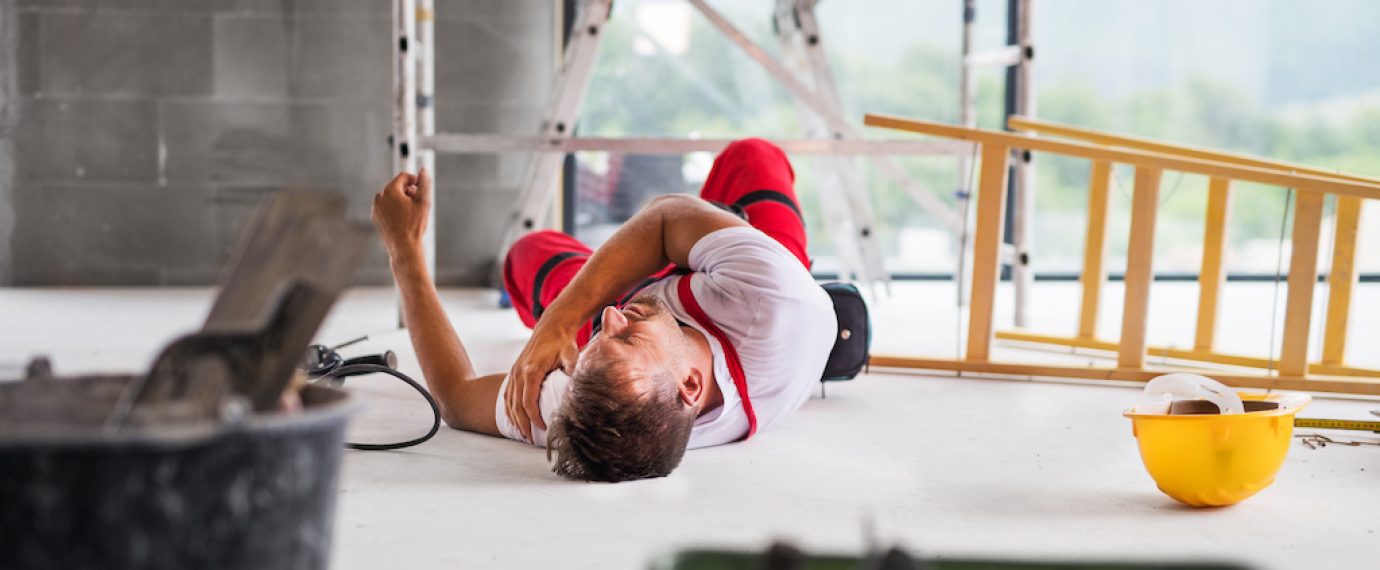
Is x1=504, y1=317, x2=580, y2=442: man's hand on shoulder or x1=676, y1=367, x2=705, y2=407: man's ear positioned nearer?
x1=676, y1=367, x2=705, y2=407: man's ear

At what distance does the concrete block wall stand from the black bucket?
4272 millimetres

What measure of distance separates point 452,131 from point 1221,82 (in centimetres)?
391

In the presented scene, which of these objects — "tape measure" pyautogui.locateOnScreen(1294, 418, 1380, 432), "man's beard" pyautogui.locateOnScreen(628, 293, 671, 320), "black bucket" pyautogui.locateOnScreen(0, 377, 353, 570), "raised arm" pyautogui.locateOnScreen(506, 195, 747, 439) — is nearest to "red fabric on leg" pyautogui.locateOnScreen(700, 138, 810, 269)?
"raised arm" pyautogui.locateOnScreen(506, 195, 747, 439)

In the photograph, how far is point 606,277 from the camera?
191cm

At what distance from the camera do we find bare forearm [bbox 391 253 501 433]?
2.01 metres

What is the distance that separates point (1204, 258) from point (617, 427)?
2.09m

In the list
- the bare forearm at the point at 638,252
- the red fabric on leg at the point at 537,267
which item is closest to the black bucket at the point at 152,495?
the bare forearm at the point at 638,252

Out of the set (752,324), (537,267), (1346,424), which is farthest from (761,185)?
(1346,424)

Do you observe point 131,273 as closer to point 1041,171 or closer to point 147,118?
point 147,118

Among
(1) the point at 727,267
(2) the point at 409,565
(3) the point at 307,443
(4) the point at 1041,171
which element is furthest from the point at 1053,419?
(4) the point at 1041,171

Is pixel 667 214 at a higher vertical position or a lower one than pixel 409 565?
higher

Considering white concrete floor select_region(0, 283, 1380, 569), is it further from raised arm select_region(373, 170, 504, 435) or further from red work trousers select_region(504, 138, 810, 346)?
red work trousers select_region(504, 138, 810, 346)

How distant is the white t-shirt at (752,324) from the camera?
Answer: 1.81m

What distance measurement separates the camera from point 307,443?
28.4 inches
